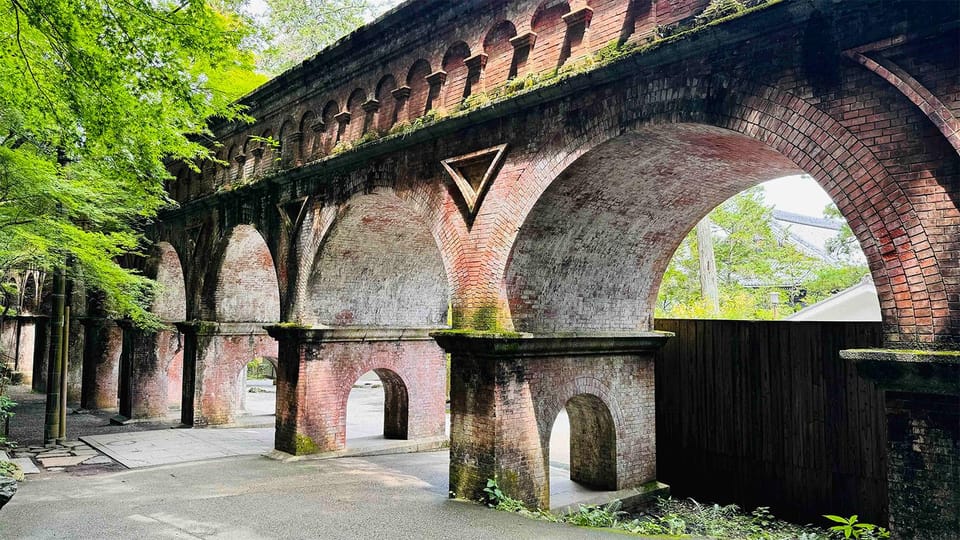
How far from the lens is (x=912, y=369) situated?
446 cm

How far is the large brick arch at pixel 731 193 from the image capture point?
461cm

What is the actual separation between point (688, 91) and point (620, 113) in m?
0.71

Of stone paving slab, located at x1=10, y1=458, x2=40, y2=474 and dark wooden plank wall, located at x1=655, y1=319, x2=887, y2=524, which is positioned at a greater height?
dark wooden plank wall, located at x1=655, y1=319, x2=887, y2=524

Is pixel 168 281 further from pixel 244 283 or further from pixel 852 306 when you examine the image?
pixel 852 306

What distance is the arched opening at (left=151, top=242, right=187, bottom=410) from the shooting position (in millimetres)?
16188

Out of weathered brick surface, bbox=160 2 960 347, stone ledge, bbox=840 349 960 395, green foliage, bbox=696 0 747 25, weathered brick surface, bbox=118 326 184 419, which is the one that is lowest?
weathered brick surface, bbox=118 326 184 419

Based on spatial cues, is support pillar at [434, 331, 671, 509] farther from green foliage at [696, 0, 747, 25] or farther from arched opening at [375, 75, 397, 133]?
green foliage at [696, 0, 747, 25]

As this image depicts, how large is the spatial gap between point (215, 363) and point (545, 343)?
898cm

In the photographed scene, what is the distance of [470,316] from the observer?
7758 millimetres

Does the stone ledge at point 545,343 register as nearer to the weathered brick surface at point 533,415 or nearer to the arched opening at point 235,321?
the weathered brick surface at point 533,415

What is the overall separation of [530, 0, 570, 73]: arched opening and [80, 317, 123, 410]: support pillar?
14.5m

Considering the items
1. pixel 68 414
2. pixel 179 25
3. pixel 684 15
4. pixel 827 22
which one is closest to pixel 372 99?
pixel 179 25

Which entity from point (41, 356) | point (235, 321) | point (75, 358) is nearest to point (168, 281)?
point (235, 321)

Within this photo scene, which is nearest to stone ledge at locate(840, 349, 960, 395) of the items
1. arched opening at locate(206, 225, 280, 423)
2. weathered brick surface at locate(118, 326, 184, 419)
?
arched opening at locate(206, 225, 280, 423)
